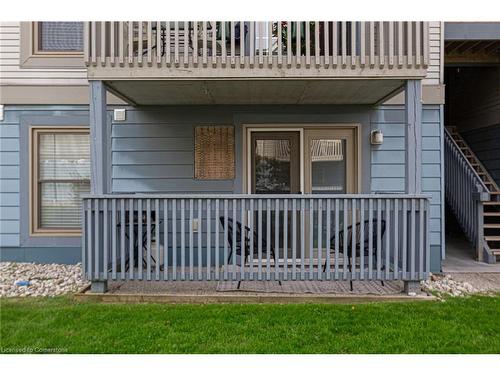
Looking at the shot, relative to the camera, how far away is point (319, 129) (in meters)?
5.46

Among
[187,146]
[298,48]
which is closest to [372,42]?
[298,48]

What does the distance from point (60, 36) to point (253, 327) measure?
5.05m

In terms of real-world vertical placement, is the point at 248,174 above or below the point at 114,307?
above

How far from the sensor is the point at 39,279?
184 inches

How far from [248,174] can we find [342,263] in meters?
1.90

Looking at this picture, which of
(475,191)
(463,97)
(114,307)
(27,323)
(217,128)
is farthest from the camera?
(463,97)

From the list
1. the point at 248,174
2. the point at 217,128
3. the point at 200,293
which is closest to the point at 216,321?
the point at 200,293

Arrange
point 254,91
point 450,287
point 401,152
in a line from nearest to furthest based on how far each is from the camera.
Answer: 1. point 450,287
2. point 254,91
3. point 401,152

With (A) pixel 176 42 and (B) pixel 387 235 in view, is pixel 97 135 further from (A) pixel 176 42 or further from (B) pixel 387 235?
(B) pixel 387 235

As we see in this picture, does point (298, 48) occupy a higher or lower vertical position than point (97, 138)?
higher

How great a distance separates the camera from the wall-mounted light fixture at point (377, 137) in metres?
5.23

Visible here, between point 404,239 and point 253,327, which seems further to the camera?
point 404,239

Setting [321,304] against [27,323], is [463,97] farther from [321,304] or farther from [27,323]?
[27,323]

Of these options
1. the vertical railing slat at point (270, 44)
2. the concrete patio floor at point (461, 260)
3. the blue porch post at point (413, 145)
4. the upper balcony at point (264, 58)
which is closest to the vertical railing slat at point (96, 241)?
the upper balcony at point (264, 58)
